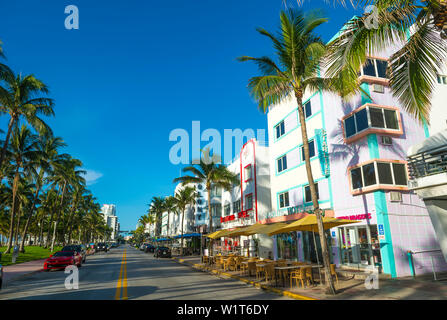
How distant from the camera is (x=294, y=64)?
13195mm

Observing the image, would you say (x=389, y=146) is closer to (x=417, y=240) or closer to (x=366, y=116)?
(x=366, y=116)

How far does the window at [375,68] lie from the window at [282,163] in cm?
1046

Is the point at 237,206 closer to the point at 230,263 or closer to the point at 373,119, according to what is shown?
the point at 230,263

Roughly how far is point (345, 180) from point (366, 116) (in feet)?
13.7

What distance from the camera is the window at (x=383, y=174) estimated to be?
16547 millimetres

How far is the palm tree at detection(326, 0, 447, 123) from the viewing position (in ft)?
27.5

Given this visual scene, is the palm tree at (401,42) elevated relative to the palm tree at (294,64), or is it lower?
lower

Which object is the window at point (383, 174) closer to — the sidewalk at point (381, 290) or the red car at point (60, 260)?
the sidewalk at point (381, 290)

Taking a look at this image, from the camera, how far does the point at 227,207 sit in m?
43.5

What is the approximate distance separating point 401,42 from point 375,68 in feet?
35.3

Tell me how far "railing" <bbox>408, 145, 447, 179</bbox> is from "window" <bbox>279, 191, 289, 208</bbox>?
44.7 ft

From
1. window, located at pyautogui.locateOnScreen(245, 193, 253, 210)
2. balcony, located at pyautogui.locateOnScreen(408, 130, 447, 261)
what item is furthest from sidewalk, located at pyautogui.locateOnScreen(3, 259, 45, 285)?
window, located at pyautogui.locateOnScreen(245, 193, 253, 210)

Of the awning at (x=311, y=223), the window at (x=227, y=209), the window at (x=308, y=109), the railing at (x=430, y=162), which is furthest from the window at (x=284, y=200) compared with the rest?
the window at (x=227, y=209)
